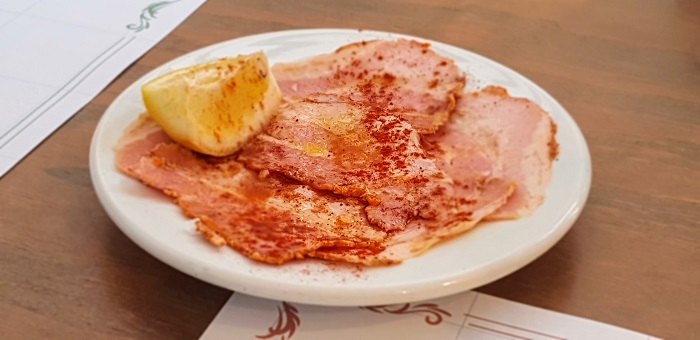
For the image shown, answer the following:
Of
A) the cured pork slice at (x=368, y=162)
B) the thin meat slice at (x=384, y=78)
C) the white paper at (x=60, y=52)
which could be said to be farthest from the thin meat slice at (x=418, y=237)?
the white paper at (x=60, y=52)

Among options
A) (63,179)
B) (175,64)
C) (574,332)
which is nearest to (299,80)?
(175,64)

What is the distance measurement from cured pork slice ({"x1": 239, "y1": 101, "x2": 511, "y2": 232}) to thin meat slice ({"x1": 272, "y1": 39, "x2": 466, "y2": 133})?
0.03 m

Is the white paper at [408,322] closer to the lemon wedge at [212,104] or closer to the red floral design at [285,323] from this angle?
the red floral design at [285,323]

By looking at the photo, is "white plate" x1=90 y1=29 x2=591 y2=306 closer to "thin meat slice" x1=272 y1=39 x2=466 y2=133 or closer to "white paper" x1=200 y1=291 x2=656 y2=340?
"white paper" x1=200 y1=291 x2=656 y2=340

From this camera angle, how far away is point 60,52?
144cm

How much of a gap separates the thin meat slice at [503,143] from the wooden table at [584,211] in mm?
85

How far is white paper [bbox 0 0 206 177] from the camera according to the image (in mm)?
1236

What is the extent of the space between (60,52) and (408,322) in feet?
2.77

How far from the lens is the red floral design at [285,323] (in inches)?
34.4

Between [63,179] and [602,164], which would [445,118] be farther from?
[63,179]

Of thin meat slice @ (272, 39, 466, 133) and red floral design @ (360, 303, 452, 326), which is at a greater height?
thin meat slice @ (272, 39, 466, 133)

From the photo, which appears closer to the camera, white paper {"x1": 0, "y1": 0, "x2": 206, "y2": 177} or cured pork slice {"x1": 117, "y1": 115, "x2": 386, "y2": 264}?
cured pork slice {"x1": 117, "y1": 115, "x2": 386, "y2": 264}

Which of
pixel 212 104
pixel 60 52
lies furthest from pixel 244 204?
pixel 60 52

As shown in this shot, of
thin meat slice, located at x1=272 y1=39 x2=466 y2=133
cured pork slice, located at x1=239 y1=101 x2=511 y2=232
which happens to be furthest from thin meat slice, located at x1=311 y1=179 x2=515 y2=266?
thin meat slice, located at x1=272 y1=39 x2=466 y2=133
